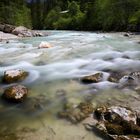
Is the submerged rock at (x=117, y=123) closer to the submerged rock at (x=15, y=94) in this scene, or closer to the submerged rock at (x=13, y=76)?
the submerged rock at (x=15, y=94)

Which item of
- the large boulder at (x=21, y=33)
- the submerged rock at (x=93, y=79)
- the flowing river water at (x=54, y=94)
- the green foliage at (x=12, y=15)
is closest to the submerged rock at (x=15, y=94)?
the flowing river water at (x=54, y=94)

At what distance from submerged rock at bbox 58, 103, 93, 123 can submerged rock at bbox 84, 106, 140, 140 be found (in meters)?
0.18

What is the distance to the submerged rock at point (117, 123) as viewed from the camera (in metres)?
3.55

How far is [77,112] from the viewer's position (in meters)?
4.33

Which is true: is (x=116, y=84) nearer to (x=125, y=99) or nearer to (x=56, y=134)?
(x=125, y=99)

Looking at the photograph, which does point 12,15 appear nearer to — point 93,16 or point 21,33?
point 93,16

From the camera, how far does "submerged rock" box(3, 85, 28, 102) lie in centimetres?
486

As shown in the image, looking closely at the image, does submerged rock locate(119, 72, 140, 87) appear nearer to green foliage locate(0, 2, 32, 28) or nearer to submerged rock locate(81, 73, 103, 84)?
submerged rock locate(81, 73, 103, 84)

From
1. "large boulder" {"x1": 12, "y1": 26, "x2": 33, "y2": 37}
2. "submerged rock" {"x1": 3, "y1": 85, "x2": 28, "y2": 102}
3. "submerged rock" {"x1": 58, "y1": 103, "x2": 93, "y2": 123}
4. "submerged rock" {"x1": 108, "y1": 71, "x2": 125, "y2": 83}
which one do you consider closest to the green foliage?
"large boulder" {"x1": 12, "y1": 26, "x2": 33, "y2": 37}

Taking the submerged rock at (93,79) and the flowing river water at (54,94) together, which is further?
the submerged rock at (93,79)

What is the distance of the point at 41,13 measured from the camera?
68.4 metres

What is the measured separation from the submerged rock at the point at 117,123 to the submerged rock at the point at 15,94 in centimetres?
152

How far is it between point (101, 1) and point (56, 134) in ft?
107

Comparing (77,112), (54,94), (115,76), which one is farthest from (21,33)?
(77,112)
